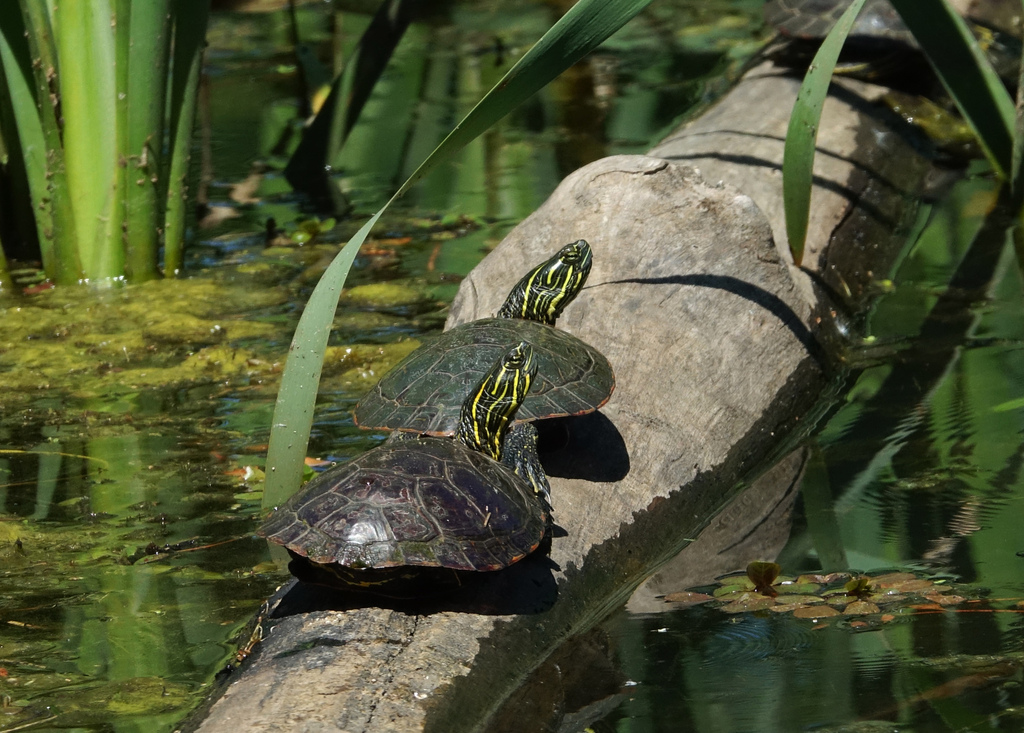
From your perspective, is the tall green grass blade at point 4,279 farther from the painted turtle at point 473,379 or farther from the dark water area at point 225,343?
the painted turtle at point 473,379

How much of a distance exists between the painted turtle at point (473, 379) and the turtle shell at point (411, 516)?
393 millimetres

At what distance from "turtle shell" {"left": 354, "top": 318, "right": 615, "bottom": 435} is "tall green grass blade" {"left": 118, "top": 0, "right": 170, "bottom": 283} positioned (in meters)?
2.12

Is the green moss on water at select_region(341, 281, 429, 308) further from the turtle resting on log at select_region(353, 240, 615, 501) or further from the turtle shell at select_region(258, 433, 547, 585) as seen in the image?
the turtle shell at select_region(258, 433, 547, 585)

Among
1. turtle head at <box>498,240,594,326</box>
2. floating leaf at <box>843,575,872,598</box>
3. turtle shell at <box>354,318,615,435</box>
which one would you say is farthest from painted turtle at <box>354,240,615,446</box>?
floating leaf at <box>843,575,872,598</box>

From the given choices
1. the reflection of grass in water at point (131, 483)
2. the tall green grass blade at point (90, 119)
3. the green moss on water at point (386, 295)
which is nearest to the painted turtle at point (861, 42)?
the green moss on water at point (386, 295)

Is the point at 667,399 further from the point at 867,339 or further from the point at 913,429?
the point at 867,339

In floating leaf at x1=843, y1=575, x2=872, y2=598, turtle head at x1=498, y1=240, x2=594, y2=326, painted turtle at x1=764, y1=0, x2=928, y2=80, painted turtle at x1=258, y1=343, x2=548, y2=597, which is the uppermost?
painted turtle at x1=764, y1=0, x2=928, y2=80

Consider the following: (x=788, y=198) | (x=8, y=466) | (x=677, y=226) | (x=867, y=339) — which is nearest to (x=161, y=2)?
(x=8, y=466)

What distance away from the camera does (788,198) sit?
3652mm

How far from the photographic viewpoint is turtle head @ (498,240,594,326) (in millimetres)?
3303

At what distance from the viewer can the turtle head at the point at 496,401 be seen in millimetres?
2721

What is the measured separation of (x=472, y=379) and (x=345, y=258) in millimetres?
428

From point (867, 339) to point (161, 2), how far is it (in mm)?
2870

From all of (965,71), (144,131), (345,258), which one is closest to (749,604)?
(345,258)
